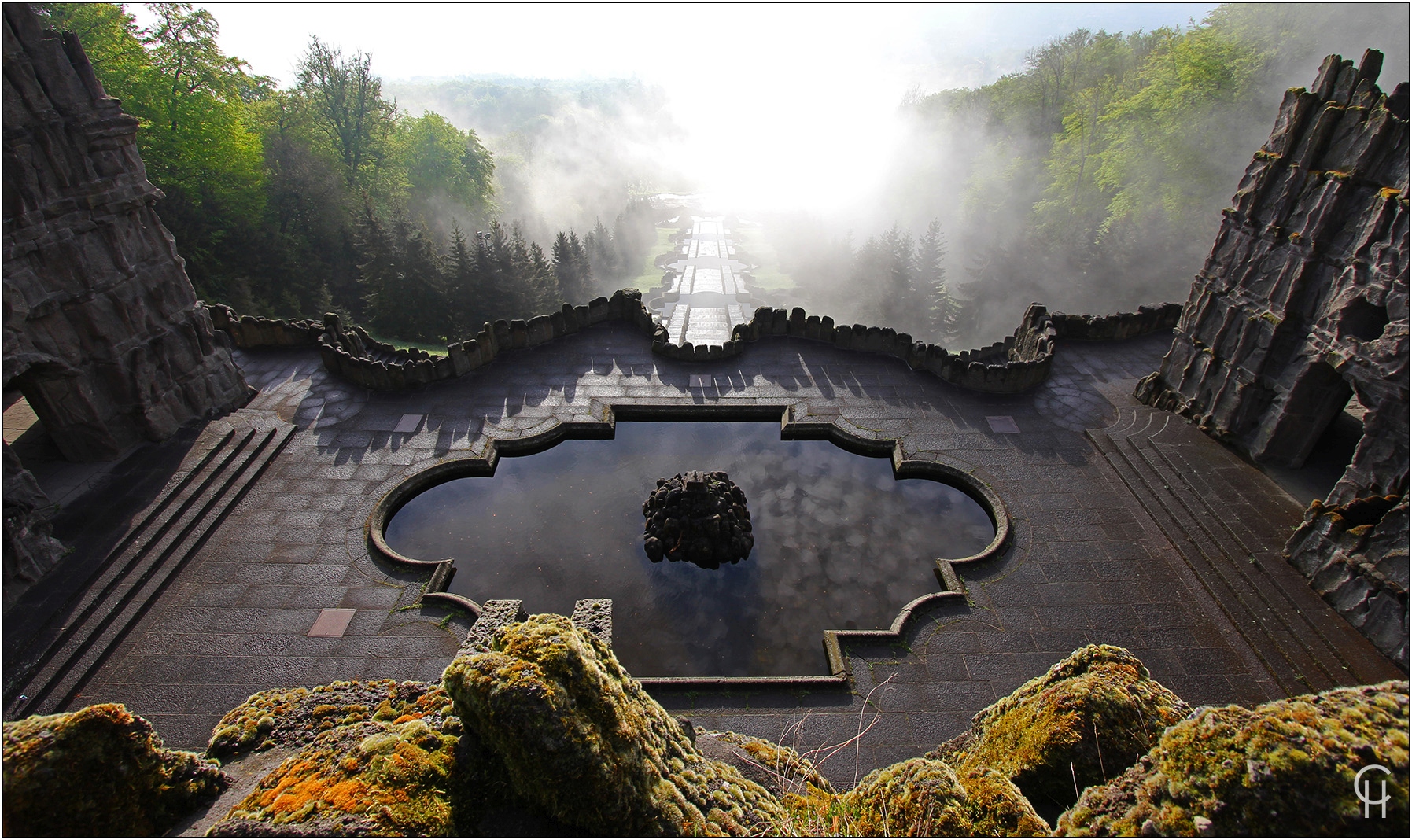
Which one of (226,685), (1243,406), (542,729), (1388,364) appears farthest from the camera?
(1243,406)

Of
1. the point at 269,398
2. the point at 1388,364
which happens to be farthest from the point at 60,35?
the point at 1388,364

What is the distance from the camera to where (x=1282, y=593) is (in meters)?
12.1

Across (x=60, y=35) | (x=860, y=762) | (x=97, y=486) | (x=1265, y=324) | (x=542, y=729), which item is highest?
(x=60, y=35)

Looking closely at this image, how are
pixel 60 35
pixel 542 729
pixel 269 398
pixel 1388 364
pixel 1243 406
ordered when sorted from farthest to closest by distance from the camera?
pixel 269 398
pixel 1243 406
pixel 60 35
pixel 1388 364
pixel 542 729

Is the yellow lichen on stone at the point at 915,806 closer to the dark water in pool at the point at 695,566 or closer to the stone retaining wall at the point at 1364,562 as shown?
the dark water in pool at the point at 695,566

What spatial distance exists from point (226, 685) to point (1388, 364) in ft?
67.2

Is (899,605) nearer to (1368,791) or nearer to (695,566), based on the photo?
(695,566)

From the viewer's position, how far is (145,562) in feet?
40.6

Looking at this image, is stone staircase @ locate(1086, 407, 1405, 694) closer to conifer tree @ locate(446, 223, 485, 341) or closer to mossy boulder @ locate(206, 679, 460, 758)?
mossy boulder @ locate(206, 679, 460, 758)

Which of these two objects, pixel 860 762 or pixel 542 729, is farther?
pixel 860 762

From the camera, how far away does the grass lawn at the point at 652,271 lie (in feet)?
169

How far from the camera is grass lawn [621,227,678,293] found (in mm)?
51656

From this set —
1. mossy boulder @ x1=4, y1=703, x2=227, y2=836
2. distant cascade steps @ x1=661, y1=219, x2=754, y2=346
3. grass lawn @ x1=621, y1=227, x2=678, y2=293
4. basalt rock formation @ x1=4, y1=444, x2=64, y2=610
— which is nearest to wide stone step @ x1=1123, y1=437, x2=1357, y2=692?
mossy boulder @ x1=4, y1=703, x2=227, y2=836

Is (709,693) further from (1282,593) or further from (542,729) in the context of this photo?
(1282,593)
